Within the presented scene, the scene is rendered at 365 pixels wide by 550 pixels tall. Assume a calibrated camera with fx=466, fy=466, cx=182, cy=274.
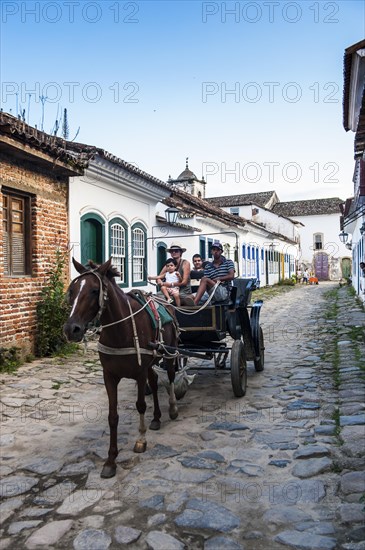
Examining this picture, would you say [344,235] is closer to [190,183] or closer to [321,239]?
[190,183]

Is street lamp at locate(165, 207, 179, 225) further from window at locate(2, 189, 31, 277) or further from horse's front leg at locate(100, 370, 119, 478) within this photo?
horse's front leg at locate(100, 370, 119, 478)

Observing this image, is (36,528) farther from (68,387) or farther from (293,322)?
(293,322)

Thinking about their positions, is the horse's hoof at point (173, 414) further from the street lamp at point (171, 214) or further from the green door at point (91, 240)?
the street lamp at point (171, 214)

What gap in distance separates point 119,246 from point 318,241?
44.0 metres

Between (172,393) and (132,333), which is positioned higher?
(132,333)

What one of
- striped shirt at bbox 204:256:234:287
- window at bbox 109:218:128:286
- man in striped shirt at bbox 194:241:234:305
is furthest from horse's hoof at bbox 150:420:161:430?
window at bbox 109:218:128:286

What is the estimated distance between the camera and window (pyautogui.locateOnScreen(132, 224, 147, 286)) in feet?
43.5

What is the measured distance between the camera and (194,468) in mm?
4117

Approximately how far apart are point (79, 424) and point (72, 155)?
6180mm

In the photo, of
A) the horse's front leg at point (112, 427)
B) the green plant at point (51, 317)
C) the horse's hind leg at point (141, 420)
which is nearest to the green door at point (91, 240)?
the green plant at point (51, 317)

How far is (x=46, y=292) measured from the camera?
9367mm

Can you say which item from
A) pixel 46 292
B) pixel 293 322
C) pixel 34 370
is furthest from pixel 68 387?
pixel 293 322

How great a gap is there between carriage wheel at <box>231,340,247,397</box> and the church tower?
33.8 metres

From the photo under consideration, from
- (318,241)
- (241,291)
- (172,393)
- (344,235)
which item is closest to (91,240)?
(241,291)
